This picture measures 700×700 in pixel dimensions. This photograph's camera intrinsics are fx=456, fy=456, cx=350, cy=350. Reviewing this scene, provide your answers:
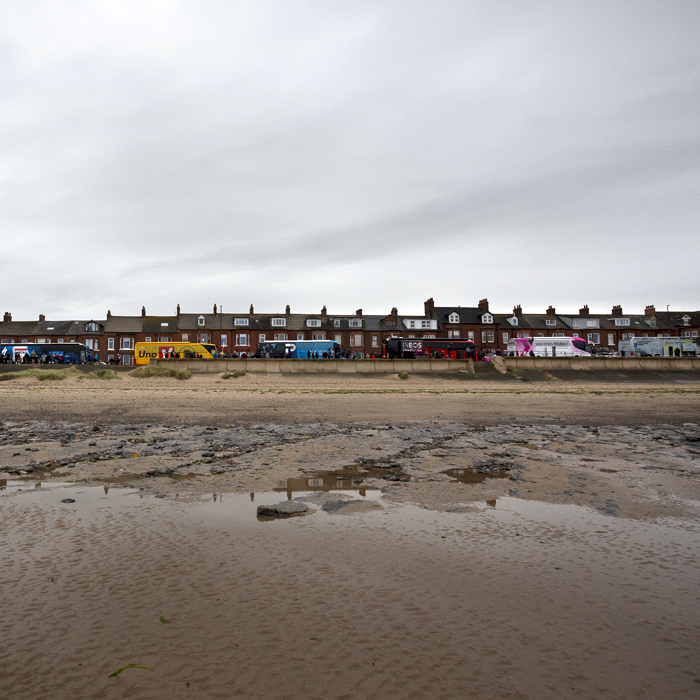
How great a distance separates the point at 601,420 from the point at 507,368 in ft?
94.7

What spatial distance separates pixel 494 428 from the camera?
14398 mm

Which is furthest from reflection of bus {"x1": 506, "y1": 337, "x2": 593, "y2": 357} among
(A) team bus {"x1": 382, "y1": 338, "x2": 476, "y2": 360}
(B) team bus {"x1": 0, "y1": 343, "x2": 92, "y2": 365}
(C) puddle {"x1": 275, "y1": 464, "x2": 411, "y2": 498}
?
(B) team bus {"x1": 0, "y1": 343, "x2": 92, "y2": 365}

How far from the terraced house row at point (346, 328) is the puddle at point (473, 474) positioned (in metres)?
70.6

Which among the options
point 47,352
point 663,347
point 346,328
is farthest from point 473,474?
point 663,347

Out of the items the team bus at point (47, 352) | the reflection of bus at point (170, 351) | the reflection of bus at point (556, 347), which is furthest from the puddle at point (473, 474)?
the team bus at point (47, 352)

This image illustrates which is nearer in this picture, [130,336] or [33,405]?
[33,405]

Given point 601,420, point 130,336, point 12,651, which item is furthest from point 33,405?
point 130,336

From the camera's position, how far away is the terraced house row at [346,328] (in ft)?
265

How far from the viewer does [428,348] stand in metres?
68.6

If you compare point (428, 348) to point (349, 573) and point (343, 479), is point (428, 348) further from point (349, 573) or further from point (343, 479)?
point (349, 573)

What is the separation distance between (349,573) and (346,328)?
79143 millimetres

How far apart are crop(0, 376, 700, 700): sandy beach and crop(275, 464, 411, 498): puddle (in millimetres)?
59

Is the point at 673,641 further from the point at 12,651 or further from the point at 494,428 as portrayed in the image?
the point at 494,428

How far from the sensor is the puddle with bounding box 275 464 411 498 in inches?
281
